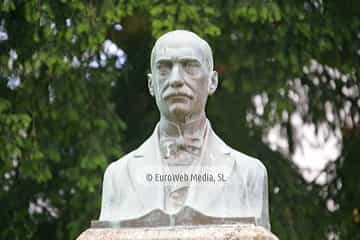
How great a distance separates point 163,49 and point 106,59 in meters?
5.56

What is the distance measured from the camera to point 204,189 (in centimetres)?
764

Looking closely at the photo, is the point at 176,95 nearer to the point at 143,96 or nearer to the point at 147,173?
the point at 147,173

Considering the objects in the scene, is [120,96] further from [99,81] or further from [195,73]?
[195,73]

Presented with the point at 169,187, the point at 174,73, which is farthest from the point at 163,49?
the point at 169,187

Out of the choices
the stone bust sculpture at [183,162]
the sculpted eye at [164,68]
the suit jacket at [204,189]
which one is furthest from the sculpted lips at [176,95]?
the suit jacket at [204,189]

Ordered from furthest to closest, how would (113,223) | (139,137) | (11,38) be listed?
(139,137) < (11,38) < (113,223)

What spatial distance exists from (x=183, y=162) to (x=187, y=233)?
60cm

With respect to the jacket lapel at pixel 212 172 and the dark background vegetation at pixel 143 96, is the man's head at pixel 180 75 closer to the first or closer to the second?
the jacket lapel at pixel 212 172

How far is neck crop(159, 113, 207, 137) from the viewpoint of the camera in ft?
25.6

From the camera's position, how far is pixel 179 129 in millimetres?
7820

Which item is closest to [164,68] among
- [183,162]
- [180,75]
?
[180,75]

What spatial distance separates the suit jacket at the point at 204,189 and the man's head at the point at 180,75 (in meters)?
0.25

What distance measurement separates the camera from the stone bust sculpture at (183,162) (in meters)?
7.61

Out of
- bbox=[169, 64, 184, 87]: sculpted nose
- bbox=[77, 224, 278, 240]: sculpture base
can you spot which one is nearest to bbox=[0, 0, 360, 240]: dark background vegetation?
bbox=[169, 64, 184, 87]: sculpted nose
